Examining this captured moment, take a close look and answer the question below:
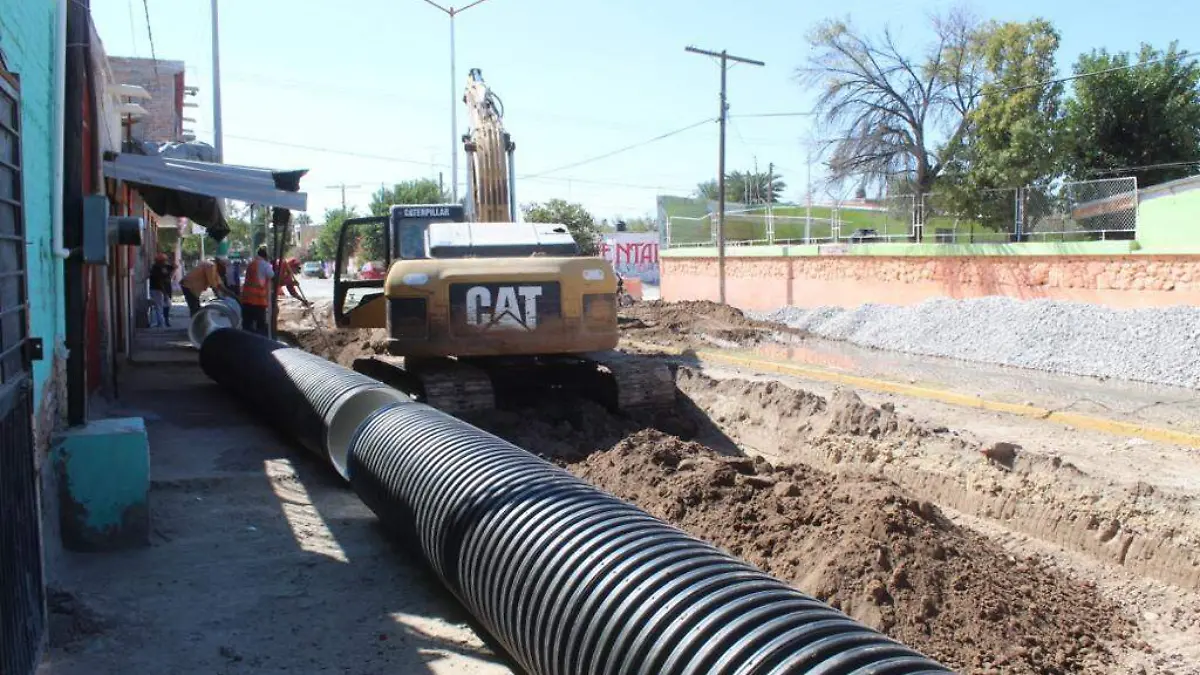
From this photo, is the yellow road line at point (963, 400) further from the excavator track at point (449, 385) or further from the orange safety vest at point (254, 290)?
the orange safety vest at point (254, 290)

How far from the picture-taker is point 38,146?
19.4 feet

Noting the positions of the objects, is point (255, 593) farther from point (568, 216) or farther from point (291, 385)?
point (568, 216)

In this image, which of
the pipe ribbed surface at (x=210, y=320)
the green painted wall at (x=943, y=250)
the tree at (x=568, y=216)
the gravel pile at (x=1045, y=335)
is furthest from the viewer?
the tree at (x=568, y=216)

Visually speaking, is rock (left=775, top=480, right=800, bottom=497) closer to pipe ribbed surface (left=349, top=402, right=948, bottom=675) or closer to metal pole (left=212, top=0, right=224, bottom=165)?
pipe ribbed surface (left=349, top=402, right=948, bottom=675)

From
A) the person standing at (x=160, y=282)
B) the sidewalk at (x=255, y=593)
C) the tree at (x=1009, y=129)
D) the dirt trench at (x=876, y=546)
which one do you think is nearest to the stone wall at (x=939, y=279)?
the tree at (x=1009, y=129)

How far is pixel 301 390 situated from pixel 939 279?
1621cm

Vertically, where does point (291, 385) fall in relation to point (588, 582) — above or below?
above

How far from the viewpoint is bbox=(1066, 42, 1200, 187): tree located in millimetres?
24609

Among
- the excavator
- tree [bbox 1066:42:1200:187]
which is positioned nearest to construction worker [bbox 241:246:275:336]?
the excavator

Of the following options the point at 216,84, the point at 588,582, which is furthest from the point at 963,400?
the point at 216,84

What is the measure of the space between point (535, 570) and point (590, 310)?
590cm

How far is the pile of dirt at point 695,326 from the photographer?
19562 millimetres

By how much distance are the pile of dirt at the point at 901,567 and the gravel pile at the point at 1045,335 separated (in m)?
9.53

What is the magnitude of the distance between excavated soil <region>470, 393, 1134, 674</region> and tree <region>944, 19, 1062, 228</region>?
18001 mm
